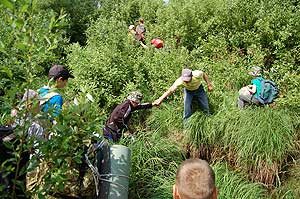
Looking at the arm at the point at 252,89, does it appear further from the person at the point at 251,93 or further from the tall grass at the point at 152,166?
the tall grass at the point at 152,166

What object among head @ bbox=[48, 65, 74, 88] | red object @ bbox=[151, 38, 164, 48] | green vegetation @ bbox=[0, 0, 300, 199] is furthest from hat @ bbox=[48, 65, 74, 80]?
red object @ bbox=[151, 38, 164, 48]

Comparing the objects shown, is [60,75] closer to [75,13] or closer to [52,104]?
[52,104]

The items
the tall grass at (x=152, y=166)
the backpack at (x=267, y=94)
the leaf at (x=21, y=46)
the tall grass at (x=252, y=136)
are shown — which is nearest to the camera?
the leaf at (x=21, y=46)

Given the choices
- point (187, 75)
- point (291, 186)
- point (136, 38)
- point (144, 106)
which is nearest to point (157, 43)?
point (136, 38)

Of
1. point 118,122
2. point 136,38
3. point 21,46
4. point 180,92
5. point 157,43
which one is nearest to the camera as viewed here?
point 21,46

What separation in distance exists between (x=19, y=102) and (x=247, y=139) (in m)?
3.88

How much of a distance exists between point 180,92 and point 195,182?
17.9 ft

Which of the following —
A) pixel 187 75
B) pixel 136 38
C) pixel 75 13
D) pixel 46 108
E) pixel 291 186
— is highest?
pixel 75 13

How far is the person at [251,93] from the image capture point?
6840mm

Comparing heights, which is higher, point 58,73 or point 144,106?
point 58,73

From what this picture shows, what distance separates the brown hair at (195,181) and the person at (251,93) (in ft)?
15.5

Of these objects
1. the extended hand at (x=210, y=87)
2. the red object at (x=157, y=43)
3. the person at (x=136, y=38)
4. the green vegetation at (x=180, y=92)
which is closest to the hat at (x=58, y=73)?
the green vegetation at (x=180, y=92)

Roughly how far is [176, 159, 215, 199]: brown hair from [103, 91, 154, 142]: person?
3.96 m

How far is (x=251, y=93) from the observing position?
6.85m
